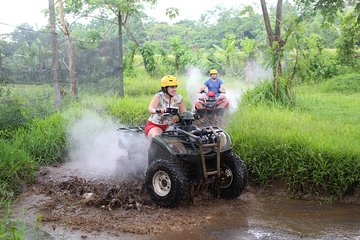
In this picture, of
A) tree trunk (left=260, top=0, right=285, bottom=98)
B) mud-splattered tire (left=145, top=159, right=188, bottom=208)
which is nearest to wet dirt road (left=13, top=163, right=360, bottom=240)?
mud-splattered tire (left=145, top=159, right=188, bottom=208)

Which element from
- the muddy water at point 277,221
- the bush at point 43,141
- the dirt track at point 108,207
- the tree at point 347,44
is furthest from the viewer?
the tree at point 347,44

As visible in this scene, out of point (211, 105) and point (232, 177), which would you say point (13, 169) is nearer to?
point (232, 177)

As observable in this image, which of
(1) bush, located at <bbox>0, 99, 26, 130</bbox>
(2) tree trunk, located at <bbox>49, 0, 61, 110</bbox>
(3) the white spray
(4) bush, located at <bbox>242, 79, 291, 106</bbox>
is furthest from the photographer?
(4) bush, located at <bbox>242, 79, 291, 106</bbox>

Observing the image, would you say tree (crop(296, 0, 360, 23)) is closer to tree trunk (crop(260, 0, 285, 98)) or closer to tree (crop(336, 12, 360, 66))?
tree trunk (crop(260, 0, 285, 98))

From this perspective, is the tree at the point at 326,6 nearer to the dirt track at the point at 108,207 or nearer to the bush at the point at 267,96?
the bush at the point at 267,96

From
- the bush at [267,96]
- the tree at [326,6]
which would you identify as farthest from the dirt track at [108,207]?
the bush at [267,96]

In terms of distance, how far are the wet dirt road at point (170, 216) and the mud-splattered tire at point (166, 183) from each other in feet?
0.52

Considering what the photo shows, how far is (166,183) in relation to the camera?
6.42 m

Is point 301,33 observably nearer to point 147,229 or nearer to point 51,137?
point 51,137

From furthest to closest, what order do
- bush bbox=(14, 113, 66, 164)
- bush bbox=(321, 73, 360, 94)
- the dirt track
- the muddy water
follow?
1. bush bbox=(321, 73, 360, 94)
2. bush bbox=(14, 113, 66, 164)
3. the dirt track
4. the muddy water

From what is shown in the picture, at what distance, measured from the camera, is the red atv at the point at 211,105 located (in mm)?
11711

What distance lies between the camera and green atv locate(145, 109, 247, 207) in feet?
20.5

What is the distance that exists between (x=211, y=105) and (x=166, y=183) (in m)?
5.56

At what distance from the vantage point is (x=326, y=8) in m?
9.68
